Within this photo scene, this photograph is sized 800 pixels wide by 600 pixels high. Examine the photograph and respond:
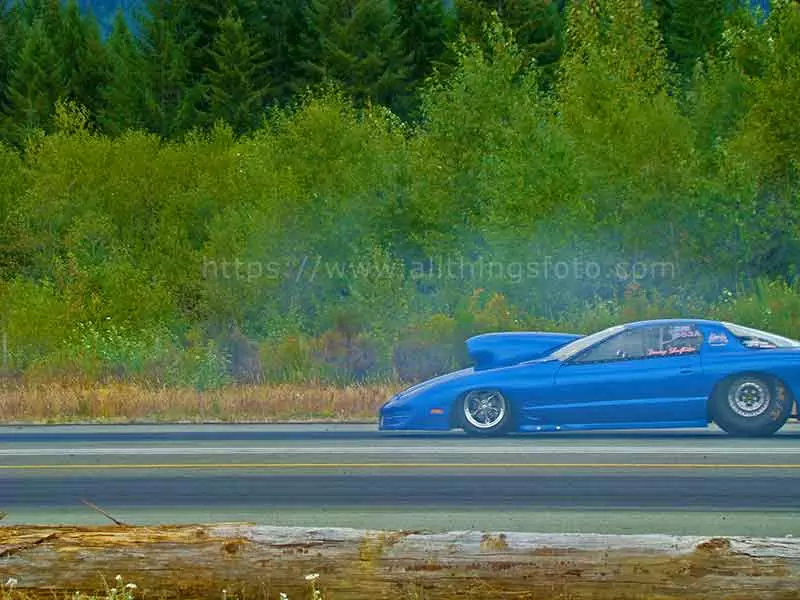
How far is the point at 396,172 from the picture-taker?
49750mm

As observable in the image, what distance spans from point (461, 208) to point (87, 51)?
5085 centimetres

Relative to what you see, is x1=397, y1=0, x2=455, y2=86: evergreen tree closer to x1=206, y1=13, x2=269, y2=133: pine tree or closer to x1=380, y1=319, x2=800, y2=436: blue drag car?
x1=206, y1=13, x2=269, y2=133: pine tree

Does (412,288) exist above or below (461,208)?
below

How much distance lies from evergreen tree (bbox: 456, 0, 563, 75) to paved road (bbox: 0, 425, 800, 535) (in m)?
60.2

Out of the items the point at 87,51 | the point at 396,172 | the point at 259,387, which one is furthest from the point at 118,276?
the point at 87,51

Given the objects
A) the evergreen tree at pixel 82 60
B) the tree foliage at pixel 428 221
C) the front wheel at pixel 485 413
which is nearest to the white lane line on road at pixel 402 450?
the front wheel at pixel 485 413

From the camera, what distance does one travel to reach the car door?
636 inches

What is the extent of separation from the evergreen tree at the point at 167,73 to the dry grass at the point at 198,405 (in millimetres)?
60045

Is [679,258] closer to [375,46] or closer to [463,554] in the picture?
[463,554]

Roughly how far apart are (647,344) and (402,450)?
116 inches

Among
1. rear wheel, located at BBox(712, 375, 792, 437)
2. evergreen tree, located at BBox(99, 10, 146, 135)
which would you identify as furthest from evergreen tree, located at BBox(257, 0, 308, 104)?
rear wheel, located at BBox(712, 375, 792, 437)

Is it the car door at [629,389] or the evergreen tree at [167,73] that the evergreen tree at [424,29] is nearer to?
the evergreen tree at [167,73]

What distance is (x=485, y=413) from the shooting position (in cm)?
1664

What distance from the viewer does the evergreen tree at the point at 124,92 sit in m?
83.0
